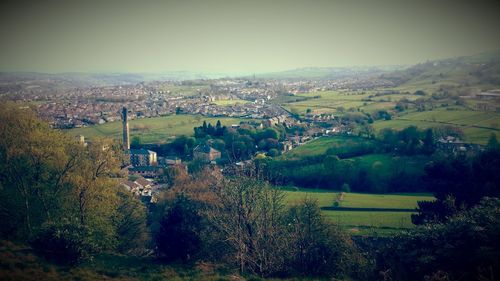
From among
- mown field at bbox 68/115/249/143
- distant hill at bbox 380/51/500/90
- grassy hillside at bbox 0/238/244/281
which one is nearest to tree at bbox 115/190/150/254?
grassy hillside at bbox 0/238/244/281

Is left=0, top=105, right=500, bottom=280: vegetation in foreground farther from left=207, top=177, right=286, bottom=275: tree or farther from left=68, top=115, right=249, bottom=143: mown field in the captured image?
left=68, top=115, right=249, bottom=143: mown field

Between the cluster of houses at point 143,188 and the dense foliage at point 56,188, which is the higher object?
the dense foliage at point 56,188

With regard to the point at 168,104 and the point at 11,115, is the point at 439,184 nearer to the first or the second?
the point at 11,115

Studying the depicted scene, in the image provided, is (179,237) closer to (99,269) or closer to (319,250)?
(99,269)

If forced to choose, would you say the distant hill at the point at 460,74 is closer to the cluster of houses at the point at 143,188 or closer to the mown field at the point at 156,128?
the mown field at the point at 156,128

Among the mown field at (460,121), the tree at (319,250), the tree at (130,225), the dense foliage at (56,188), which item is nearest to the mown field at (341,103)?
the mown field at (460,121)

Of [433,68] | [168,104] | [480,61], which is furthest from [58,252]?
[433,68]
